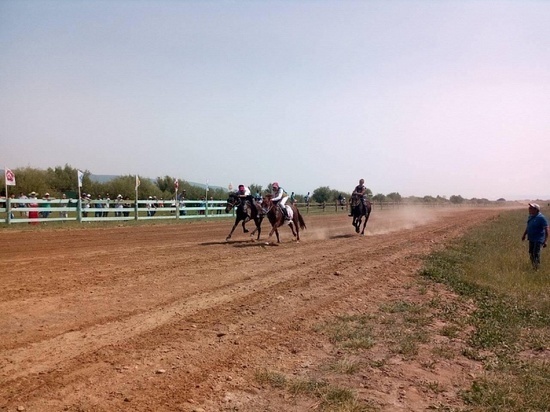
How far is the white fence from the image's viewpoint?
79.0ft

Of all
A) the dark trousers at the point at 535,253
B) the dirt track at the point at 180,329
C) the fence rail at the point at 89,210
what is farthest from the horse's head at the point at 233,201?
the fence rail at the point at 89,210

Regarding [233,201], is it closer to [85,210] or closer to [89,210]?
[85,210]

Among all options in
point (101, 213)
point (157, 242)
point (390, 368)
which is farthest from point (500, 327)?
point (101, 213)

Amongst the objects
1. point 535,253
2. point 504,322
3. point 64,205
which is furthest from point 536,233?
point 64,205

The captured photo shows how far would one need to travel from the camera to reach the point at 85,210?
26953 millimetres

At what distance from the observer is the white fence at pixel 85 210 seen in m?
24.1

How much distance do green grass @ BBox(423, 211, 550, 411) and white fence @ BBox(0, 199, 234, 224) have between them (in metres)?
18.9

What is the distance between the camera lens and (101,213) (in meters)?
30.1

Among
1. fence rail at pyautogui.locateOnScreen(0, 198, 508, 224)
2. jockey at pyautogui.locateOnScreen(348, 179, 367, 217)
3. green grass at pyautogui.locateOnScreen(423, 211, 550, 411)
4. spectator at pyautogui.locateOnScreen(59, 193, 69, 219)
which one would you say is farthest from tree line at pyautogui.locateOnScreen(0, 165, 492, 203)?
green grass at pyautogui.locateOnScreen(423, 211, 550, 411)

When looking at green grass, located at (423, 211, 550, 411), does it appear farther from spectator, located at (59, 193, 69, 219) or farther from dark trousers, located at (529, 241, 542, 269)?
spectator, located at (59, 193, 69, 219)

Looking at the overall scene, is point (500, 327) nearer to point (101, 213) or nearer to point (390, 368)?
point (390, 368)

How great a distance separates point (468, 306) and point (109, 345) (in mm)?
7034

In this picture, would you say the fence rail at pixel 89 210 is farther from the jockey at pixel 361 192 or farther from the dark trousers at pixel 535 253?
the dark trousers at pixel 535 253

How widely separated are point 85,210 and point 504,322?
23.4 meters
